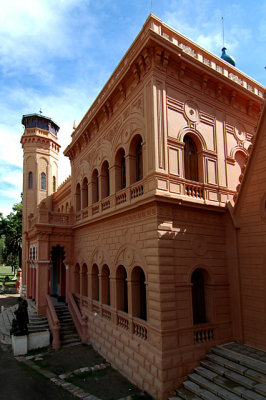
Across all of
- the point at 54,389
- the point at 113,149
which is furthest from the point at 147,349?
the point at 113,149

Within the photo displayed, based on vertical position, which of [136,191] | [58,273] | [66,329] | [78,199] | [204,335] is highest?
[78,199]

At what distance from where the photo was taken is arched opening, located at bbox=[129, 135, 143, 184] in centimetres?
1079

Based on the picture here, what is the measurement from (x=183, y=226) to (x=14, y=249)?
33834 mm

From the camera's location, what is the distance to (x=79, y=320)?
45.8ft

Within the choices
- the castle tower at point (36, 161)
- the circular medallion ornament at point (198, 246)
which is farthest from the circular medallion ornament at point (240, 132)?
the castle tower at point (36, 161)

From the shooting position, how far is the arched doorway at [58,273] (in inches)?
802

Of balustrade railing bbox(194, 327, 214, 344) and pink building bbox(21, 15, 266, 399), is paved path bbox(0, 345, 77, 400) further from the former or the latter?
balustrade railing bbox(194, 327, 214, 344)

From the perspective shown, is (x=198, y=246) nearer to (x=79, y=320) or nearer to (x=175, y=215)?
(x=175, y=215)

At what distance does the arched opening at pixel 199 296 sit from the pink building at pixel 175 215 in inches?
1.3

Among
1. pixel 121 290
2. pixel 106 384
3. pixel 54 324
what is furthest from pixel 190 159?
pixel 54 324

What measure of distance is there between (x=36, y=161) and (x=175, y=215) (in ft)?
62.6

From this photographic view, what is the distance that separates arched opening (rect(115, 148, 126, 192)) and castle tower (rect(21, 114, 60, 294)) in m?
14.9

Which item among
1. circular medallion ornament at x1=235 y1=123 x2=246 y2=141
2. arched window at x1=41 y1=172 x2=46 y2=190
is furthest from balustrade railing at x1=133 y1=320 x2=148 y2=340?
arched window at x1=41 y1=172 x2=46 y2=190

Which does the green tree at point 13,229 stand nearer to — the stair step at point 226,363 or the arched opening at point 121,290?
the arched opening at point 121,290
